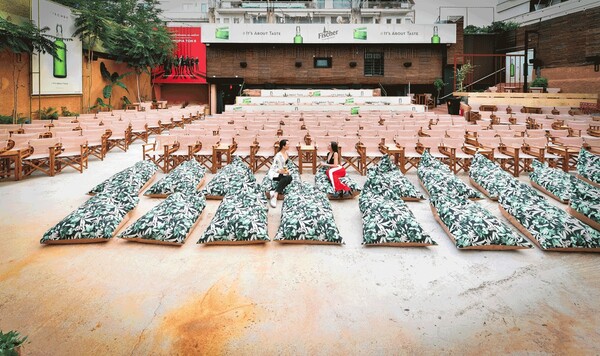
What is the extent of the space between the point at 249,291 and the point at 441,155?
650 cm

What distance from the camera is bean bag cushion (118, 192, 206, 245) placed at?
4797 millimetres

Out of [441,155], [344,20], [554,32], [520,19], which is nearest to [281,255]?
[441,155]

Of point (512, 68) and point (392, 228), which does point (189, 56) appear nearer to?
point (512, 68)

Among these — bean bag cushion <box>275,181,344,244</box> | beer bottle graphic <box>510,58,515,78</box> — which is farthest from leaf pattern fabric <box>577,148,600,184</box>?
beer bottle graphic <box>510,58,515,78</box>

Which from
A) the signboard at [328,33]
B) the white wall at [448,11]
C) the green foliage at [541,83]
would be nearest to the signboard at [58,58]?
the signboard at [328,33]

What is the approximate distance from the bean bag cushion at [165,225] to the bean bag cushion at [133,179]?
4.84 ft

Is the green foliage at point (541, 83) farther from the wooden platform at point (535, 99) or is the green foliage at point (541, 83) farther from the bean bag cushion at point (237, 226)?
the bean bag cushion at point (237, 226)

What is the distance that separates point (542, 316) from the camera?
324 cm

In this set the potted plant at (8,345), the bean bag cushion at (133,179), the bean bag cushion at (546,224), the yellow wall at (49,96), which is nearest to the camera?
the potted plant at (8,345)

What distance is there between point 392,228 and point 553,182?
395 cm

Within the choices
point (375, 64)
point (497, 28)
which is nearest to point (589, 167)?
point (375, 64)

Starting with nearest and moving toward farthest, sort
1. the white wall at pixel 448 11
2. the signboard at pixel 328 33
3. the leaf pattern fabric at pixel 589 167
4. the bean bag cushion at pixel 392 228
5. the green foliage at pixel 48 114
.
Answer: the bean bag cushion at pixel 392 228 → the leaf pattern fabric at pixel 589 167 → the green foliage at pixel 48 114 → the signboard at pixel 328 33 → the white wall at pixel 448 11

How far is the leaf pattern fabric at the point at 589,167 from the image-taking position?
7691 millimetres

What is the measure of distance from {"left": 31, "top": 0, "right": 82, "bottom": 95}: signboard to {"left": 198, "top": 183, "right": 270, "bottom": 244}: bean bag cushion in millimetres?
14896
